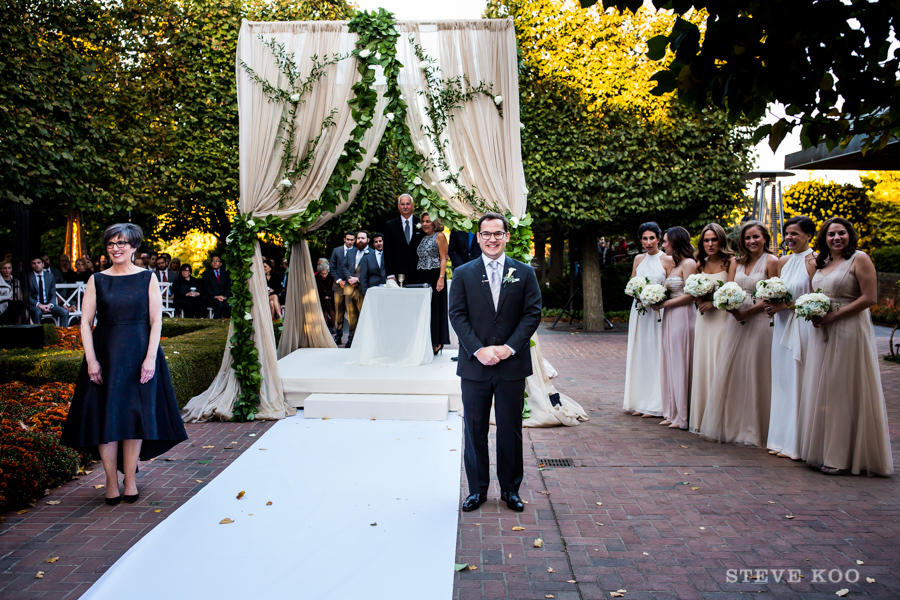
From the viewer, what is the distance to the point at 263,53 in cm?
701

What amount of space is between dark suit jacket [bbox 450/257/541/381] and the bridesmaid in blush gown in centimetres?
295

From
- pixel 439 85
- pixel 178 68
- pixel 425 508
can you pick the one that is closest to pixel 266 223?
pixel 439 85

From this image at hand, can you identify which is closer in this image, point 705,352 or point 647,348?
point 705,352

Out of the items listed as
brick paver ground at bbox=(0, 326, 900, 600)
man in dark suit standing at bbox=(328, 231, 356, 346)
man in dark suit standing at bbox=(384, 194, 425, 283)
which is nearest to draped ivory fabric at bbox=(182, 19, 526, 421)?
brick paver ground at bbox=(0, 326, 900, 600)

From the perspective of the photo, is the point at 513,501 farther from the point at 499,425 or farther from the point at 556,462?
the point at 556,462

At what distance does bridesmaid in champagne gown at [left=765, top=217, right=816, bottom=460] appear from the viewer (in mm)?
5492

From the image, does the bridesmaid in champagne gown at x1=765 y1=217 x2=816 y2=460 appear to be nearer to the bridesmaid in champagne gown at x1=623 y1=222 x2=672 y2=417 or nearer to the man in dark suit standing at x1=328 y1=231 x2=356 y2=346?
the bridesmaid in champagne gown at x1=623 y1=222 x2=672 y2=417

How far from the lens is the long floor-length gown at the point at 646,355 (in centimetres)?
715

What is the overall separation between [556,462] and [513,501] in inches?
48.8

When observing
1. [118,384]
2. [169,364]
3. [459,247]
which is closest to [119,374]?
[118,384]

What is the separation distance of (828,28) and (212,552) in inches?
157

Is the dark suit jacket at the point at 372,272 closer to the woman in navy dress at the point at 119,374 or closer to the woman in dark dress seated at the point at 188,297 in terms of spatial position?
the woman in dark dress seated at the point at 188,297

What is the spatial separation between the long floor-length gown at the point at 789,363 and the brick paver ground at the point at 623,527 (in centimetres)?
23

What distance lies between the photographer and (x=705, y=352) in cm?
639
